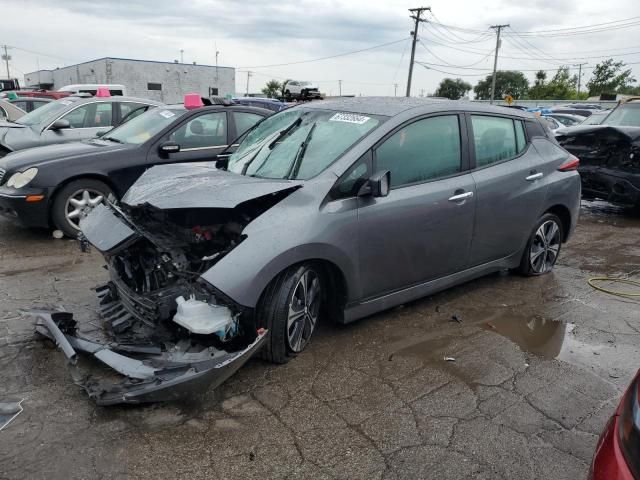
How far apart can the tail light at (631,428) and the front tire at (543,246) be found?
142 inches

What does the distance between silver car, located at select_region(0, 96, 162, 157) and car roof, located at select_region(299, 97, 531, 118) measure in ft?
15.3

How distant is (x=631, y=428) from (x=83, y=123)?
29.1 ft

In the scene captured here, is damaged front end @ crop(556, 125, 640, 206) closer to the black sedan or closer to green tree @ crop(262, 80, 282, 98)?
the black sedan

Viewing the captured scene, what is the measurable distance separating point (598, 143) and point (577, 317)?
184 inches

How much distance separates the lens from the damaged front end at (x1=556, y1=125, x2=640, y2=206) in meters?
7.78

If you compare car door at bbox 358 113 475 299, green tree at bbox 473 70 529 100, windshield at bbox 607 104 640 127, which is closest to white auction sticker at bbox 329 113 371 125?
car door at bbox 358 113 475 299

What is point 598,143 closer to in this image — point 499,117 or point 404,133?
point 499,117

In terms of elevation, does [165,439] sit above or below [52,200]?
below

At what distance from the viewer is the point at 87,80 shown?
4875 centimetres

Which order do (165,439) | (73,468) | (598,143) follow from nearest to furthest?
(73,468) → (165,439) → (598,143)

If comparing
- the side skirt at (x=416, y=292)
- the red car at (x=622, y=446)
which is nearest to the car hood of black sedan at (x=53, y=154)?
the side skirt at (x=416, y=292)

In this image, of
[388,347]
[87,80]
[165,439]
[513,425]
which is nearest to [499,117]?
[388,347]

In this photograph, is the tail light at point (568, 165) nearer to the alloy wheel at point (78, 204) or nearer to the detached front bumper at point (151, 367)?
the detached front bumper at point (151, 367)

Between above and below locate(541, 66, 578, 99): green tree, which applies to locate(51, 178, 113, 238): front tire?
below
